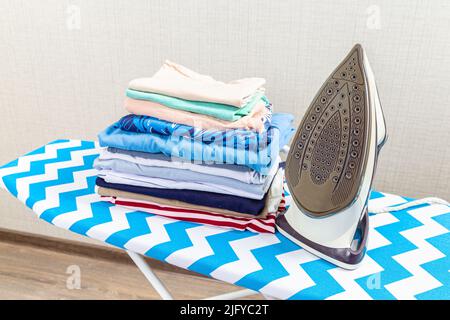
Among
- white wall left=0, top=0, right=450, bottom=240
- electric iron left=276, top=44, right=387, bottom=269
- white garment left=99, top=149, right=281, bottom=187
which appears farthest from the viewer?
white wall left=0, top=0, right=450, bottom=240

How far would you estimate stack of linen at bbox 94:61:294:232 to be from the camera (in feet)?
2.57

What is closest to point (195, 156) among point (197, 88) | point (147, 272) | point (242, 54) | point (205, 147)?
point (205, 147)

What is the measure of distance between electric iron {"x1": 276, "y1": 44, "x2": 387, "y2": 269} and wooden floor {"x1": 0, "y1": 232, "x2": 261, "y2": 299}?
2.97ft

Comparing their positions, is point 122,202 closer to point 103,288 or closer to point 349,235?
point 349,235

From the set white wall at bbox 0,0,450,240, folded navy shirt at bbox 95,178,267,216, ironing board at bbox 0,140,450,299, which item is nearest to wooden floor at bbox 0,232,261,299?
white wall at bbox 0,0,450,240

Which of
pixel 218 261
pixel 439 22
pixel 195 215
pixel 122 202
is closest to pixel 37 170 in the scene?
pixel 122 202

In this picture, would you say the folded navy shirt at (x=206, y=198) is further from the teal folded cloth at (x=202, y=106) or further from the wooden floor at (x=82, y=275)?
the wooden floor at (x=82, y=275)

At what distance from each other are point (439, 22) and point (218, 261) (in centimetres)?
83

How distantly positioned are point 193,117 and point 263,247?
28 centimetres

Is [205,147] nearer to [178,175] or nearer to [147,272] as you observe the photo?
[178,175]

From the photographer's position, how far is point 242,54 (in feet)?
4.12

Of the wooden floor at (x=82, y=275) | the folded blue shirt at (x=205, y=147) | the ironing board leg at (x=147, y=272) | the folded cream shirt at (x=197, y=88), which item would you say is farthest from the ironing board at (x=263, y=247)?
the wooden floor at (x=82, y=275)

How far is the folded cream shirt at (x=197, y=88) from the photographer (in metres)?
0.81

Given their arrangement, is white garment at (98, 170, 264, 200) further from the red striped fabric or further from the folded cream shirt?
the folded cream shirt
